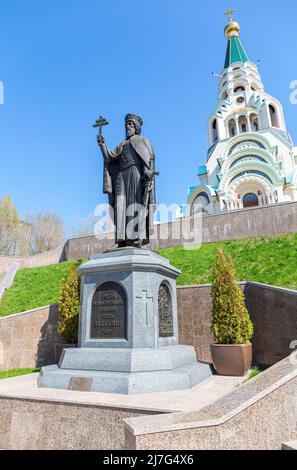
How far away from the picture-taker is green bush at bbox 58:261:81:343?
8.55 meters

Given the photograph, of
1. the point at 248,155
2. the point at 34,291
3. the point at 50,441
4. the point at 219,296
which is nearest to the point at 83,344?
the point at 50,441

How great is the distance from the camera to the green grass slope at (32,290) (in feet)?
45.0

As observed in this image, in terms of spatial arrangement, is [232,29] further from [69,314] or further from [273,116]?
[69,314]

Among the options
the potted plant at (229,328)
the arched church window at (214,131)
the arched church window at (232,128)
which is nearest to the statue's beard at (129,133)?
the potted plant at (229,328)

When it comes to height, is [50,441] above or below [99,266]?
below

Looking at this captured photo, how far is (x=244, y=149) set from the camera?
110 feet

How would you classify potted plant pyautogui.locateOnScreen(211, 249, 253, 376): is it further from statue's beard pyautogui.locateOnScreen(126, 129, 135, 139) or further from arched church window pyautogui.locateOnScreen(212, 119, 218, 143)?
arched church window pyautogui.locateOnScreen(212, 119, 218, 143)

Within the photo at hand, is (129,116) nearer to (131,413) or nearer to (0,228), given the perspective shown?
(131,413)

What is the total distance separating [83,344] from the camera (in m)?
5.70

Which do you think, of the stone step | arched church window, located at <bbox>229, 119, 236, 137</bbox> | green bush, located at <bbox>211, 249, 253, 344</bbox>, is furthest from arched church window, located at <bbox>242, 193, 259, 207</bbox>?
the stone step

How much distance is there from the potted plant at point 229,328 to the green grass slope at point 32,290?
877cm

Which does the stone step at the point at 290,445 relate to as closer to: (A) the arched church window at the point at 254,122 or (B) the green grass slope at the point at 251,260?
(B) the green grass slope at the point at 251,260

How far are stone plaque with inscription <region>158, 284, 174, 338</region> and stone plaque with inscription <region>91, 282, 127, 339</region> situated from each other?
2.58ft
